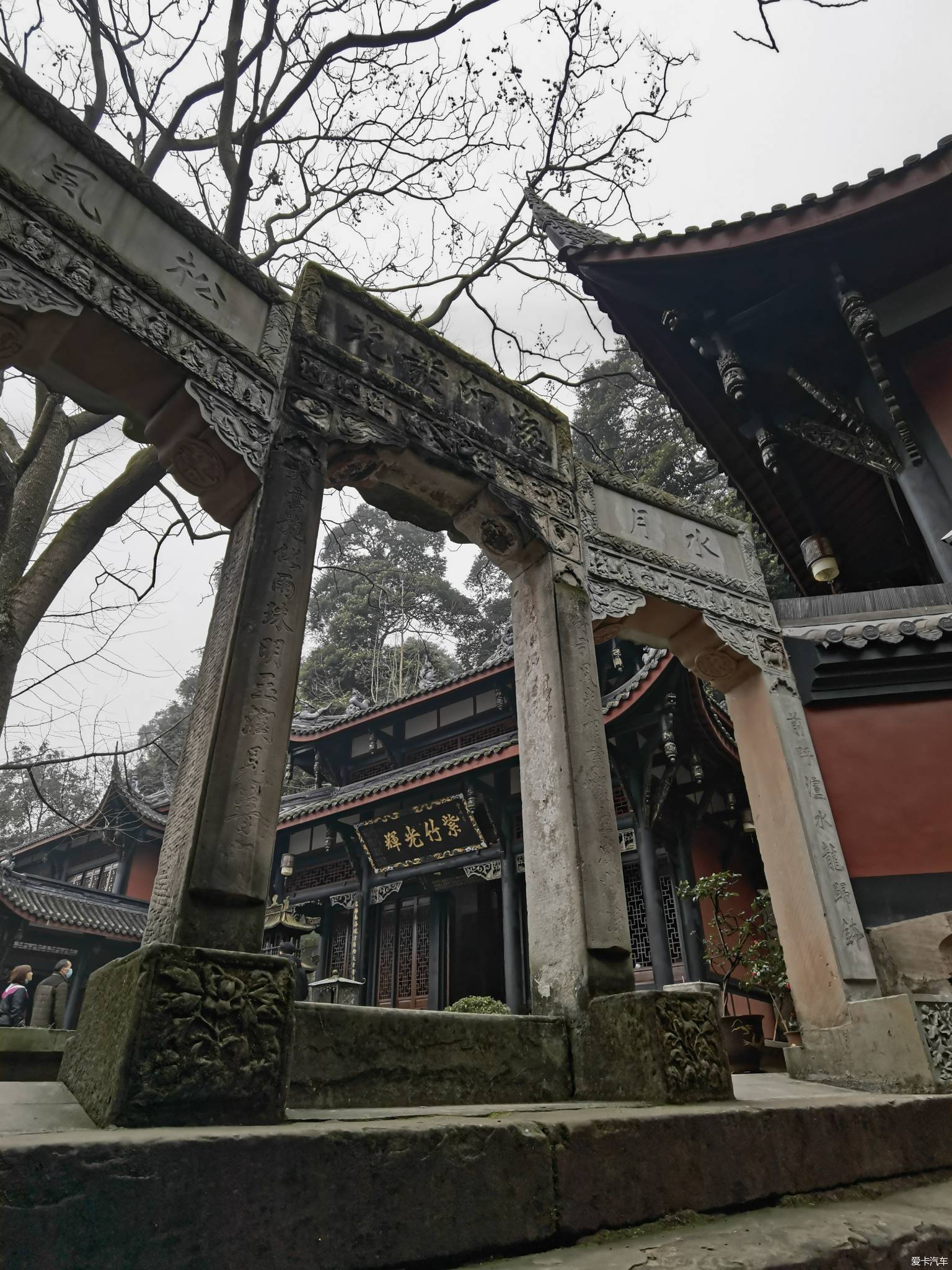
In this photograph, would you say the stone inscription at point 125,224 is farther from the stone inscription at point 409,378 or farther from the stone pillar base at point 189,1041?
the stone pillar base at point 189,1041

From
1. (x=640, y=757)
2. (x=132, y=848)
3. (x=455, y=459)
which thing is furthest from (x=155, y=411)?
(x=132, y=848)

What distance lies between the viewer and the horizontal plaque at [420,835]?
11414mm

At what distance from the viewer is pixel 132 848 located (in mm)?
19141

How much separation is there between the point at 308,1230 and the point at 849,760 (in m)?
5.57

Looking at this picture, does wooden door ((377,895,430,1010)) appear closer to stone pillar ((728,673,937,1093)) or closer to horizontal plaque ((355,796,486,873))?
horizontal plaque ((355,796,486,873))

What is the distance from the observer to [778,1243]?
73.6 inches

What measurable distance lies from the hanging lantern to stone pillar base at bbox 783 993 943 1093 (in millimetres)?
4668

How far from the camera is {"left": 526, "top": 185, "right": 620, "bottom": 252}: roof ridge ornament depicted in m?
6.86

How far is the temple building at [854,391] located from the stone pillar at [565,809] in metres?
2.80

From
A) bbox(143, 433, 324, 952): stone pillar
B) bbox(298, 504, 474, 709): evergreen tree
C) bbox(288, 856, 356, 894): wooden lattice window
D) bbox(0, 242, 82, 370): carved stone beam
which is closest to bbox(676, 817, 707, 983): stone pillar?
bbox(288, 856, 356, 894): wooden lattice window

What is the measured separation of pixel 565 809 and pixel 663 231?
5300 millimetres

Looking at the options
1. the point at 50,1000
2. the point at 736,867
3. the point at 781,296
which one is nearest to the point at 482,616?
the point at 736,867

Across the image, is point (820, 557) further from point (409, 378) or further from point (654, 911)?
point (409, 378)

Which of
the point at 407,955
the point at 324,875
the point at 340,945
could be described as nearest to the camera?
the point at 407,955
